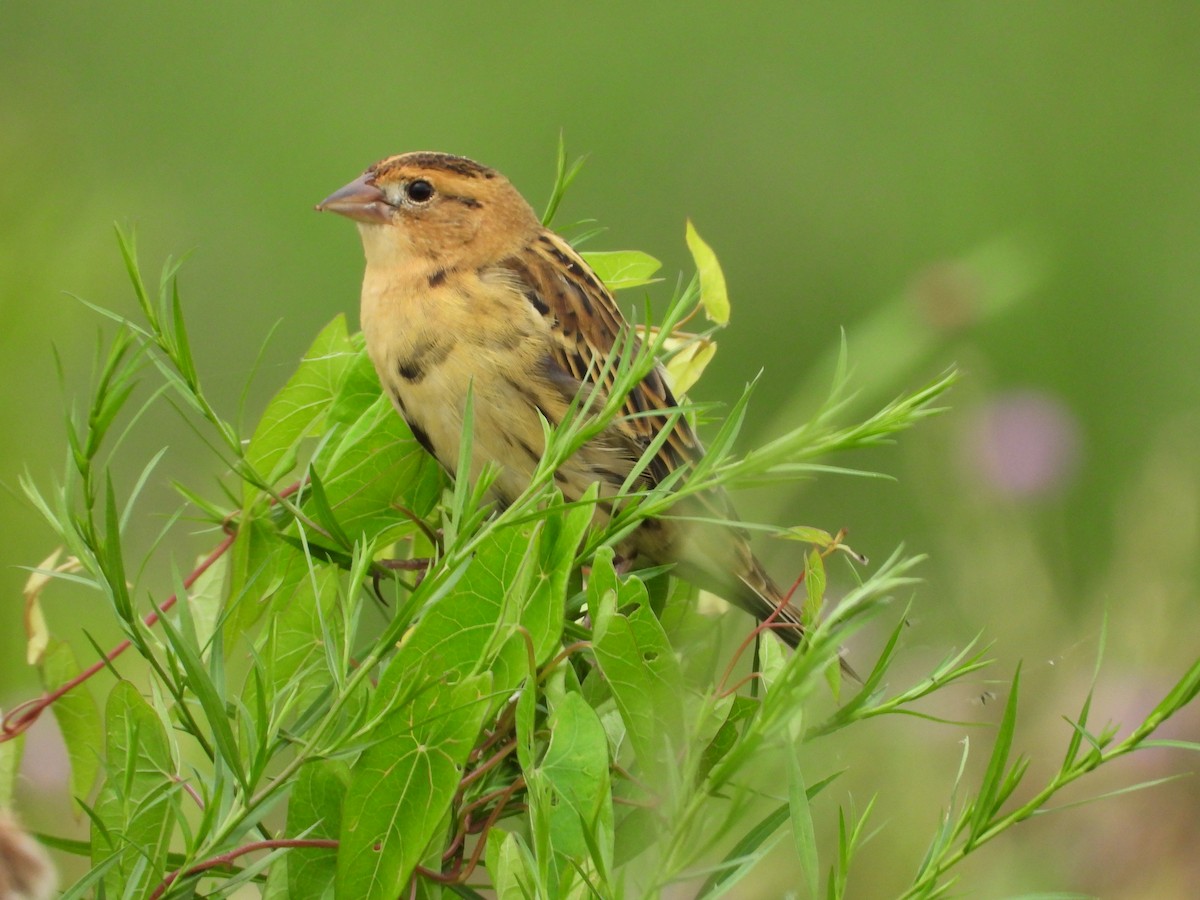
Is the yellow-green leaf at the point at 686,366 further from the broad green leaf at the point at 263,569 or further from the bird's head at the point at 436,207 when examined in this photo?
the bird's head at the point at 436,207

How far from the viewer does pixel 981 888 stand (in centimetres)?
312

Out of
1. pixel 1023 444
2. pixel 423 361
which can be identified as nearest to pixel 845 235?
pixel 1023 444

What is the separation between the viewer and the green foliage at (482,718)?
1.32m

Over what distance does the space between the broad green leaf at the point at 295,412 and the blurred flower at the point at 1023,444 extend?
8.68 ft

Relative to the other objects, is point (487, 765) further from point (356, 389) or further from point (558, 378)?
point (558, 378)

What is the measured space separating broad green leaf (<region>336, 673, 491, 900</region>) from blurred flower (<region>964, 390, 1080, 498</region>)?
3.11 m

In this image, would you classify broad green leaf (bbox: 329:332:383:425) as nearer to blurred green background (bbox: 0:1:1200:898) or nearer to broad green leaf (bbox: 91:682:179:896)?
broad green leaf (bbox: 91:682:179:896)

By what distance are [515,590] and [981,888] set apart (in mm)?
2002

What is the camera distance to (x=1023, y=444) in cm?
475

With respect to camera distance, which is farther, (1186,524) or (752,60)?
(752,60)

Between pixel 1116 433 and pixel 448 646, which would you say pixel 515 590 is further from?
pixel 1116 433

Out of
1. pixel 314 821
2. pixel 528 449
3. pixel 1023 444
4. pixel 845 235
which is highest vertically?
pixel 314 821

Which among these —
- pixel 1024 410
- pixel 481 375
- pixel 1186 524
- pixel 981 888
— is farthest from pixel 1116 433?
pixel 481 375

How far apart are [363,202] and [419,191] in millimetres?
111
